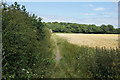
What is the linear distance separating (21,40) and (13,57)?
87 centimetres

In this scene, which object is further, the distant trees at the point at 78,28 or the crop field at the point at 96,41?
the distant trees at the point at 78,28

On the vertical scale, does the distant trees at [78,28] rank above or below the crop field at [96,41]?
A: above

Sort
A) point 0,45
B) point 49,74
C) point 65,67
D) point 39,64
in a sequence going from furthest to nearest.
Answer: point 65,67
point 39,64
point 49,74
point 0,45

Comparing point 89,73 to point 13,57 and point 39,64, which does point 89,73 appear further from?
point 13,57

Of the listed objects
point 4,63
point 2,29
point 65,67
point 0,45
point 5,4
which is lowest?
point 65,67

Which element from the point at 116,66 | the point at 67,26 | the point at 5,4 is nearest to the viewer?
the point at 116,66

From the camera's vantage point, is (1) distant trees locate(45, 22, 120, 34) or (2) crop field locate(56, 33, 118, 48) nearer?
(2) crop field locate(56, 33, 118, 48)

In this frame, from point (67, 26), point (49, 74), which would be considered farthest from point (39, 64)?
point (67, 26)

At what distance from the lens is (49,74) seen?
922 centimetres

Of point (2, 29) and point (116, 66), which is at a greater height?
point (2, 29)

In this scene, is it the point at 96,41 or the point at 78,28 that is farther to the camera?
the point at 78,28

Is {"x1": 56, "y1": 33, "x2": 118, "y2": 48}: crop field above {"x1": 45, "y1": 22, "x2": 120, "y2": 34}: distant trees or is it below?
below

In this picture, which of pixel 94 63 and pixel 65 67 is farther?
pixel 65 67

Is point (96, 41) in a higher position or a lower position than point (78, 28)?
lower
